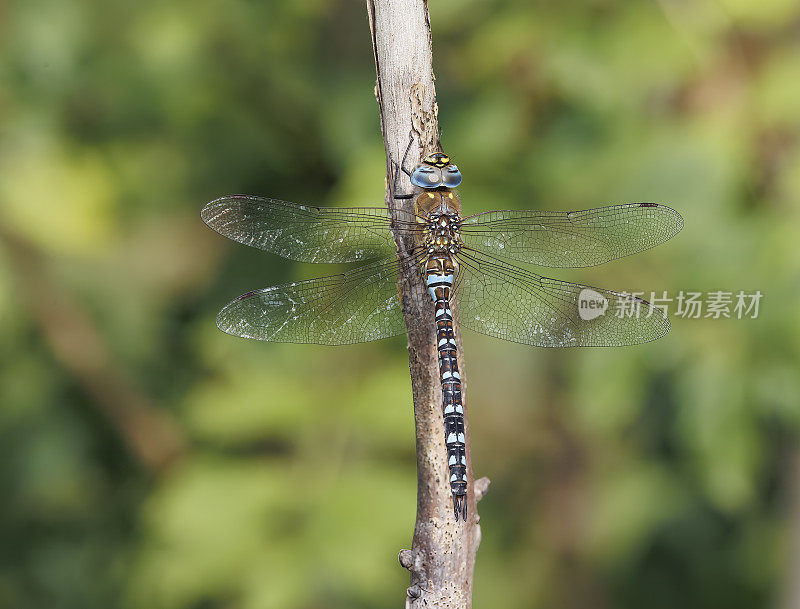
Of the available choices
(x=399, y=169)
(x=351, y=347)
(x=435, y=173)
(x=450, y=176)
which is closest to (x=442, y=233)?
(x=450, y=176)

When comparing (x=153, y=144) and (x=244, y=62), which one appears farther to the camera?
(x=153, y=144)

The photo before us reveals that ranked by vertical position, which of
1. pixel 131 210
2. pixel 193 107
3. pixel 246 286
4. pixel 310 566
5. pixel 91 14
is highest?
pixel 91 14

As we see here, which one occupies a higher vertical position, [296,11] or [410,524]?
[296,11]

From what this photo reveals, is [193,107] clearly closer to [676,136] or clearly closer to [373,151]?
[373,151]

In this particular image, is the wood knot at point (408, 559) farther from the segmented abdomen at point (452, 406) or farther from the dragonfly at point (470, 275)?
the dragonfly at point (470, 275)

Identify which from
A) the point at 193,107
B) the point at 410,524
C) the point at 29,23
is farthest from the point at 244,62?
the point at 410,524

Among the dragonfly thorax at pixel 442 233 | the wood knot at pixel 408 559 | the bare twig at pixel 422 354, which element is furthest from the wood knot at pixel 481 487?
the dragonfly thorax at pixel 442 233
